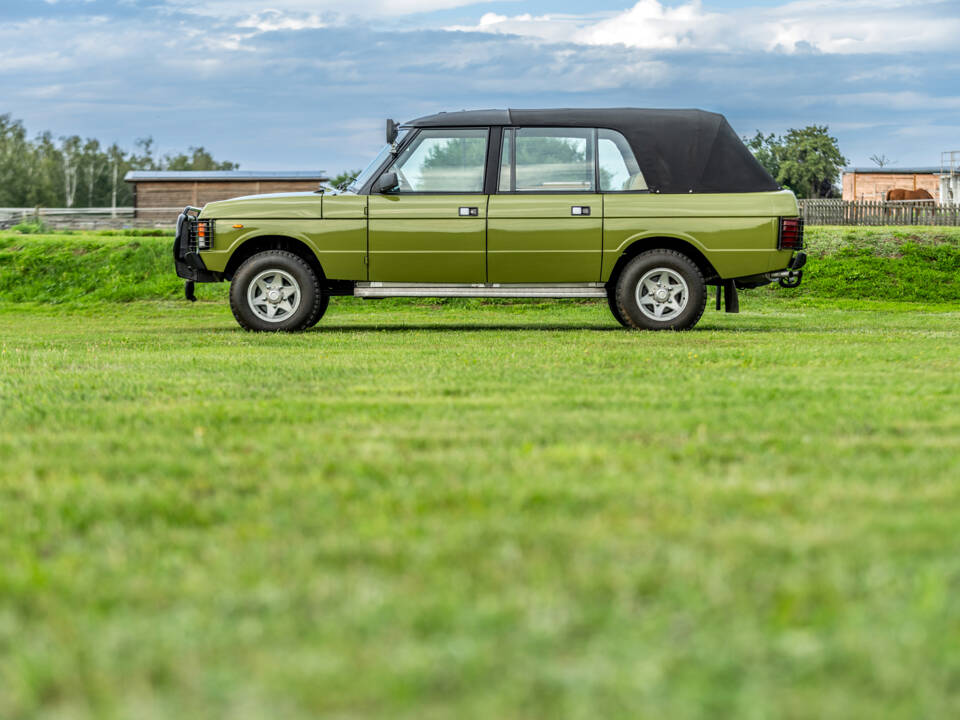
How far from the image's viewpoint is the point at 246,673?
7.95 ft

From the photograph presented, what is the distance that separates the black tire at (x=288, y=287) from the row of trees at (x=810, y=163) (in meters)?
54.8

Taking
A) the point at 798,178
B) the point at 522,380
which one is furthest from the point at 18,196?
the point at 522,380

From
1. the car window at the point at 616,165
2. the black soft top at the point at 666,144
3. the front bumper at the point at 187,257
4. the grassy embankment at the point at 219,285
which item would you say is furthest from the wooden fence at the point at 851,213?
the front bumper at the point at 187,257

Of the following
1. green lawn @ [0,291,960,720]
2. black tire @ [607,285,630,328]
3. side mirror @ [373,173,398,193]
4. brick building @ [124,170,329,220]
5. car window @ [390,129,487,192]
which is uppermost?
brick building @ [124,170,329,220]

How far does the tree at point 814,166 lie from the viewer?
214 ft

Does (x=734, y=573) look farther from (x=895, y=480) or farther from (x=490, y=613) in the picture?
(x=895, y=480)

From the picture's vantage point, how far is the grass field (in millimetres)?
2363

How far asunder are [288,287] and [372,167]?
155cm

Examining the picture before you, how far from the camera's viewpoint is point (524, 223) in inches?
496

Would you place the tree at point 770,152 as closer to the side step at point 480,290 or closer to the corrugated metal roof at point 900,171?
the corrugated metal roof at point 900,171

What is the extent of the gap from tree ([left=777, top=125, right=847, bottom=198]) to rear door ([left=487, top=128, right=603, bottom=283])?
54.4 metres

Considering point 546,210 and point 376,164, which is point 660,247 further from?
point 376,164

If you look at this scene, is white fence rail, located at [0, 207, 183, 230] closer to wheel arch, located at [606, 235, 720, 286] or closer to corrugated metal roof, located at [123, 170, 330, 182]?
corrugated metal roof, located at [123, 170, 330, 182]

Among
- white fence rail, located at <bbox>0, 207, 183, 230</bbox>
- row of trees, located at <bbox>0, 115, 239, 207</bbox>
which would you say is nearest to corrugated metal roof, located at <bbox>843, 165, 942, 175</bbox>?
white fence rail, located at <bbox>0, 207, 183, 230</bbox>
